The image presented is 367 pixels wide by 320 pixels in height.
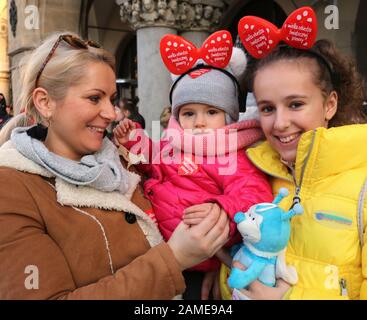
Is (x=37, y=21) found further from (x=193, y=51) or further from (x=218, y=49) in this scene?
(x=218, y=49)

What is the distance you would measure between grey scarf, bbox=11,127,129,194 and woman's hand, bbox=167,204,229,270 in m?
0.34

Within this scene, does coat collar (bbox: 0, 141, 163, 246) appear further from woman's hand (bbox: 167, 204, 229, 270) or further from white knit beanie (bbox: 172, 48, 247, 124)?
white knit beanie (bbox: 172, 48, 247, 124)

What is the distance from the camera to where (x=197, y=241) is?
4.54 ft

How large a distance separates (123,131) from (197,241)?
875 mm

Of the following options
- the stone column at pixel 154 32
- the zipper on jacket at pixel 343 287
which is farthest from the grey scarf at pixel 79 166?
the stone column at pixel 154 32

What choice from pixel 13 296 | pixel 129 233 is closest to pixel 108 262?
pixel 129 233

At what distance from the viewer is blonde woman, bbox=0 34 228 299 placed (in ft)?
4.30

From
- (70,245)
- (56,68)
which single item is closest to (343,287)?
(70,245)

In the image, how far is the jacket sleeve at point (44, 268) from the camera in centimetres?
128

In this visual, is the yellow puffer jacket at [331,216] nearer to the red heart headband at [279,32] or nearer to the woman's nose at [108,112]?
the red heart headband at [279,32]

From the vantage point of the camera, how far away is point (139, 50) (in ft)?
18.3

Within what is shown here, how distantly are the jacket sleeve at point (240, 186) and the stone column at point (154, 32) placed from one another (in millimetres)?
3779

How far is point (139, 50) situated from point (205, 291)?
433 centimetres
